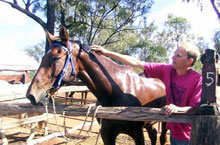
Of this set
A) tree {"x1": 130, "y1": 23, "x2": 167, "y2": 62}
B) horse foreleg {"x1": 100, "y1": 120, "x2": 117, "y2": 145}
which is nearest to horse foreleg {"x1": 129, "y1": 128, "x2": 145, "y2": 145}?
horse foreleg {"x1": 100, "y1": 120, "x2": 117, "y2": 145}

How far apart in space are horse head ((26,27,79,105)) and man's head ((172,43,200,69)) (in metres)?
1.08

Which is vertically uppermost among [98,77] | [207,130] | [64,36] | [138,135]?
[64,36]

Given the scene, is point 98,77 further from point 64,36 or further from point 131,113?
point 131,113

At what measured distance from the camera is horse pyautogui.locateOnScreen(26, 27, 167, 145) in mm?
2392

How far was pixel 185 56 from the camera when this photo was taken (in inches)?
88.0

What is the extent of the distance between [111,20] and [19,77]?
6075mm

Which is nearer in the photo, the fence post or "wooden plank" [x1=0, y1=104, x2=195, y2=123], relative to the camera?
the fence post

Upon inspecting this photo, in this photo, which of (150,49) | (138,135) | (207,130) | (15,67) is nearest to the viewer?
(207,130)

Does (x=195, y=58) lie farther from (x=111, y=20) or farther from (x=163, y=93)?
(x=111, y=20)

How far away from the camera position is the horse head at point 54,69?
232cm

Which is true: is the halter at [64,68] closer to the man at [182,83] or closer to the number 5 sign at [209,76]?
the man at [182,83]

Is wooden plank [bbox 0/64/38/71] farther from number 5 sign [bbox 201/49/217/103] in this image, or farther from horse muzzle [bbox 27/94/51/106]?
number 5 sign [bbox 201/49/217/103]

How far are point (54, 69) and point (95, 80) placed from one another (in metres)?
0.51

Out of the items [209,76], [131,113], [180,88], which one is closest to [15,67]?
[131,113]
